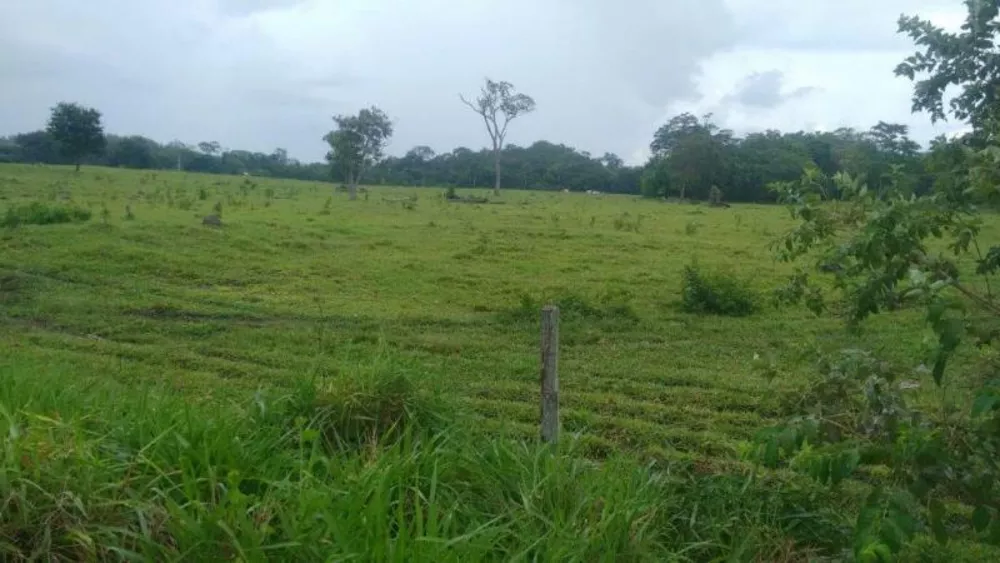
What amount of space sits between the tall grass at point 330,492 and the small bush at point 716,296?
7.27 m

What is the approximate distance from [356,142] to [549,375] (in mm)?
36783

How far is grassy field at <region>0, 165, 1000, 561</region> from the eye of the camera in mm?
3158

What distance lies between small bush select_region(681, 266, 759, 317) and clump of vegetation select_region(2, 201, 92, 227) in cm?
1213

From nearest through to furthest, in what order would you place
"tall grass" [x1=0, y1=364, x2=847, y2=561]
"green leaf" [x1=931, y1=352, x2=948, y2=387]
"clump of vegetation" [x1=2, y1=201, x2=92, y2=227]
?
"green leaf" [x1=931, y1=352, x2=948, y2=387]
"tall grass" [x1=0, y1=364, x2=847, y2=561]
"clump of vegetation" [x1=2, y1=201, x2=92, y2=227]

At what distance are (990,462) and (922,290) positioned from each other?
572mm

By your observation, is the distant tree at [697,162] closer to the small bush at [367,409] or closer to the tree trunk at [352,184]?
the tree trunk at [352,184]

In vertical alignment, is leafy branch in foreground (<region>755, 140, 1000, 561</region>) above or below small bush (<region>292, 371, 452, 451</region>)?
above

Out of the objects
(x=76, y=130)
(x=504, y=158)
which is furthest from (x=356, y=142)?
(x=504, y=158)

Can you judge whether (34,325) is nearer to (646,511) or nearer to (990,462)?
(646,511)

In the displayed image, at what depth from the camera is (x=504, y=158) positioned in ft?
212

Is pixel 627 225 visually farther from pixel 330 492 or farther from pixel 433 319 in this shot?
pixel 330 492

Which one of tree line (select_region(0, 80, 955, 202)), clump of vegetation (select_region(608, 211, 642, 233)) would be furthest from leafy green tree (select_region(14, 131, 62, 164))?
clump of vegetation (select_region(608, 211, 642, 233))

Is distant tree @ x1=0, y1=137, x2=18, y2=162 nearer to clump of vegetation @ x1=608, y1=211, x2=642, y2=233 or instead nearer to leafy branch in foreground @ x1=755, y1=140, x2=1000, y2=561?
clump of vegetation @ x1=608, y1=211, x2=642, y2=233

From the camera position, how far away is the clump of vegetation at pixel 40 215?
16953 millimetres
